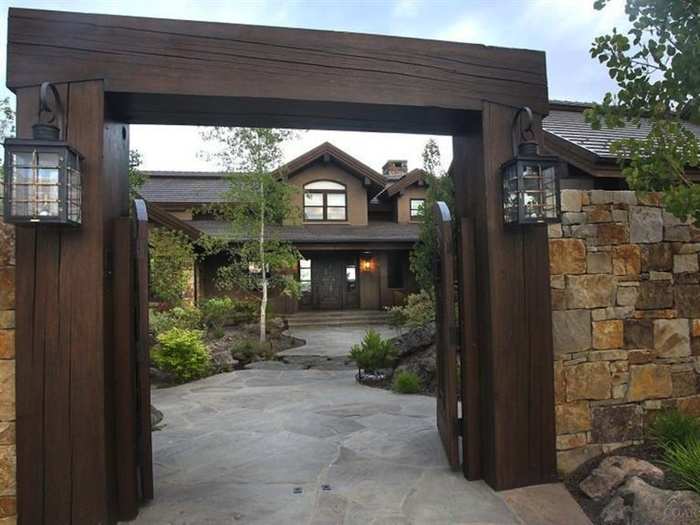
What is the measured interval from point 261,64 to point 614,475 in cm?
335

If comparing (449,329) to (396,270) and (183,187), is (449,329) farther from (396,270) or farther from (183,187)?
(183,187)

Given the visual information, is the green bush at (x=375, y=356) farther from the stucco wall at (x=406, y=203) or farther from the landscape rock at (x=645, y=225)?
the stucco wall at (x=406, y=203)

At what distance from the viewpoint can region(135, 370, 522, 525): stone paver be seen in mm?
2607

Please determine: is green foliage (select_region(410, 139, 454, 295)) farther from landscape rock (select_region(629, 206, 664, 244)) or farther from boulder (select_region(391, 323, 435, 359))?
landscape rock (select_region(629, 206, 664, 244))

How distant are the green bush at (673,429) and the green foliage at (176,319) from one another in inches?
347

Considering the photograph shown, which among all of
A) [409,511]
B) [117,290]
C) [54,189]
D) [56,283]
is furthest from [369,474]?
[54,189]

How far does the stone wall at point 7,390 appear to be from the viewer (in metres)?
2.31

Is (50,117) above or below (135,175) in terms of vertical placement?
below

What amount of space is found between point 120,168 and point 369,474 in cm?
276

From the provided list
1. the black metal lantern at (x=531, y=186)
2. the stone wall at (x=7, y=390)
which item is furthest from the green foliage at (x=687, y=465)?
the stone wall at (x=7, y=390)

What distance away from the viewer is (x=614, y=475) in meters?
2.71

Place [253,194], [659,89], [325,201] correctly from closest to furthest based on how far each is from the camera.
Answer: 1. [659,89]
2. [253,194]
3. [325,201]

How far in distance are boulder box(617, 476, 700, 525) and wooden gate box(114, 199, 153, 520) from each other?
2.82 metres

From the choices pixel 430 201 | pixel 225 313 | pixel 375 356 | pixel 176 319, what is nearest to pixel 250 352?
pixel 176 319
